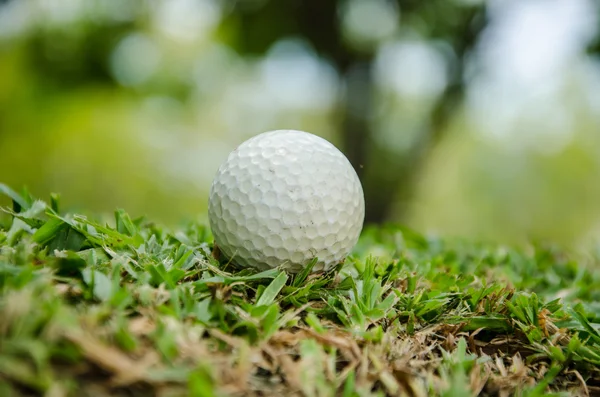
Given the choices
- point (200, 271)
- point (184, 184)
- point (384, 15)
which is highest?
point (384, 15)

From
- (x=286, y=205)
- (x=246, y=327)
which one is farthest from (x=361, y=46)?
(x=246, y=327)

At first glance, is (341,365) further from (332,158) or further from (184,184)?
(184,184)

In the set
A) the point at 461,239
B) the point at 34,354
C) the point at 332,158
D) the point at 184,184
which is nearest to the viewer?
the point at 34,354

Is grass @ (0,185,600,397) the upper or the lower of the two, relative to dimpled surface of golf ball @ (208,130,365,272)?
lower

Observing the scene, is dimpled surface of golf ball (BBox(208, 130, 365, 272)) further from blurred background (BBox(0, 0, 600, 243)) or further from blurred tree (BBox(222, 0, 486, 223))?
blurred tree (BBox(222, 0, 486, 223))

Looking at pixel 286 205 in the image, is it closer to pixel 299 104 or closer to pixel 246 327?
pixel 246 327

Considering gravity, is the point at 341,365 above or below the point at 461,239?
above

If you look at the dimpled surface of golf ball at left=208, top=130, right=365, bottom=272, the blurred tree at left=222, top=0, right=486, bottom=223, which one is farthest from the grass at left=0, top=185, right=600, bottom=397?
the blurred tree at left=222, top=0, right=486, bottom=223

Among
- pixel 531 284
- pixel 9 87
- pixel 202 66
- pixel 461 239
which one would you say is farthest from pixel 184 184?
pixel 531 284
